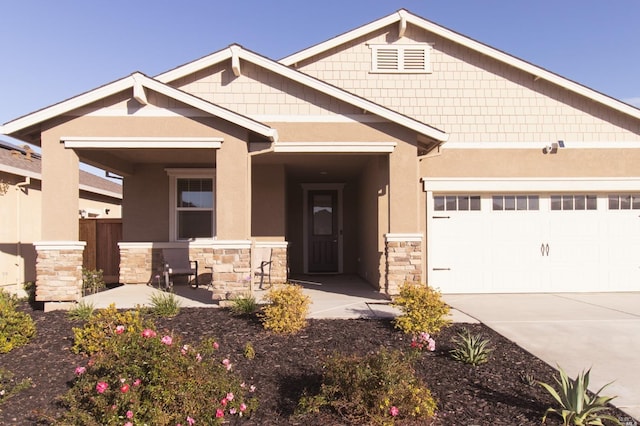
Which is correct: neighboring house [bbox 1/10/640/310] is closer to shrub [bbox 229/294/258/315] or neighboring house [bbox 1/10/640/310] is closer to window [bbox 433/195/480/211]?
window [bbox 433/195/480/211]

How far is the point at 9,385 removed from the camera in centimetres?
451

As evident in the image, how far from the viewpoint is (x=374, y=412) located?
363cm

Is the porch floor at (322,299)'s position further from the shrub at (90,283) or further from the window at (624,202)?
the window at (624,202)

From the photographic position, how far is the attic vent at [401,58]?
10.3 m

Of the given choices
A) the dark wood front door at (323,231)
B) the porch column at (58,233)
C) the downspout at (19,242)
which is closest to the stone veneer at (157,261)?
the downspout at (19,242)

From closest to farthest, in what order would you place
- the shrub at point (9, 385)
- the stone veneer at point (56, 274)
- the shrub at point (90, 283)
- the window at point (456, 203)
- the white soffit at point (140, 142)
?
1. the shrub at point (9, 385)
2. the stone veneer at point (56, 274)
3. the white soffit at point (140, 142)
4. the shrub at point (90, 283)
5. the window at point (456, 203)

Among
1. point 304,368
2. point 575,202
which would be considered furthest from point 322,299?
point 575,202

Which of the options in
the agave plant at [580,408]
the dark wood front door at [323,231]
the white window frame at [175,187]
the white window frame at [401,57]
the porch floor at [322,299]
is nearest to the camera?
the agave plant at [580,408]

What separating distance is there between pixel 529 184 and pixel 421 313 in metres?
5.39

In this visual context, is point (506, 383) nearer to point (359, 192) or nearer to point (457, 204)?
point (457, 204)

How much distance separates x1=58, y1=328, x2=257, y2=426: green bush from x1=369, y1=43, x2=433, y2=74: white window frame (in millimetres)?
8145

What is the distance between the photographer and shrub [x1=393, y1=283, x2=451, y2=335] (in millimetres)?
5848

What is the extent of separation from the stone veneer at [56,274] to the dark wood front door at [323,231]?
7195 mm

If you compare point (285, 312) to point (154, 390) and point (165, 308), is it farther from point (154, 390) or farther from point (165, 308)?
point (154, 390)
